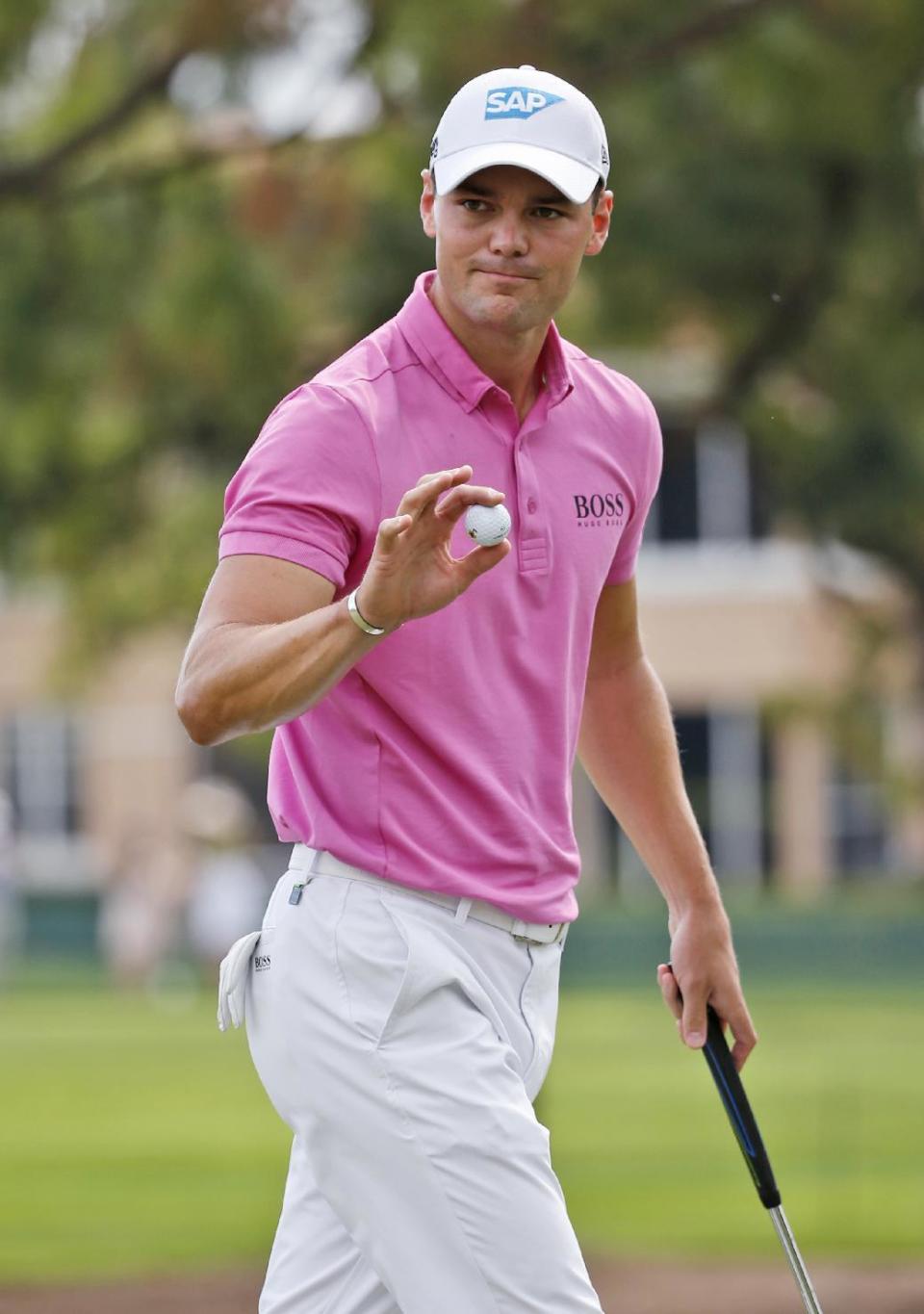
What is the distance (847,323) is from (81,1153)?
25.1 ft

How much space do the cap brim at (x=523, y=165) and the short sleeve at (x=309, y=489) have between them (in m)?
0.38

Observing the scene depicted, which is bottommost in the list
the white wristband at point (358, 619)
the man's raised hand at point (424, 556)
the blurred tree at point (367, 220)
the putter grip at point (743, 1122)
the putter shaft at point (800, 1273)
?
the putter shaft at point (800, 1273)

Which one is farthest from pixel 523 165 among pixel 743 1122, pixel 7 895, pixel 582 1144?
pixel 7 895

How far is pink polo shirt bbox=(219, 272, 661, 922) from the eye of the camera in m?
3.62

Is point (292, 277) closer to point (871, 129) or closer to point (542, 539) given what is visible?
point (871, 129)

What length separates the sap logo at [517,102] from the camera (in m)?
3.81

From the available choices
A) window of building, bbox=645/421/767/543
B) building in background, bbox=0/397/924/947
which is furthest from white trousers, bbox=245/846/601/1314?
window of building, bbox=645/421/767/543

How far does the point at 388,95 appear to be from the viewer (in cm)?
763

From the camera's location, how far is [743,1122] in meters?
4.21

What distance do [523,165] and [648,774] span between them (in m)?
1.10

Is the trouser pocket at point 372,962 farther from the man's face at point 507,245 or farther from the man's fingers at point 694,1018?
the man's face at point 507,245

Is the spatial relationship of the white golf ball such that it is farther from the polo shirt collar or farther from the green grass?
the green grass

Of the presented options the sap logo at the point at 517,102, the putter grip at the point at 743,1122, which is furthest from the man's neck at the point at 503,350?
the putter grip at the point at 743,1122

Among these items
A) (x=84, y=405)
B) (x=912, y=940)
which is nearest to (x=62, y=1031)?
(x=912, y=940)
